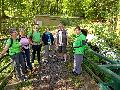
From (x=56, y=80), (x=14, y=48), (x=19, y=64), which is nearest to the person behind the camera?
(x=14, y=48)

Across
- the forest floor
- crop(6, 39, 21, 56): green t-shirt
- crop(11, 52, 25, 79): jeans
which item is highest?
crop(6, 39, 21, 56): green t-shirt

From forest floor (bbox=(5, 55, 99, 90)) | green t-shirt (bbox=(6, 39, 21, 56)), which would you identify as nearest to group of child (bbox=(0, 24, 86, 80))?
green t-shirt (bbox=(6, 39, 21, 56))

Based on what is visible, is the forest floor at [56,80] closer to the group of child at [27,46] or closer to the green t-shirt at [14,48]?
the group of child at [27,46]

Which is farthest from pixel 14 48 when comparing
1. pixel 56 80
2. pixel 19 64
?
pixel 56 80

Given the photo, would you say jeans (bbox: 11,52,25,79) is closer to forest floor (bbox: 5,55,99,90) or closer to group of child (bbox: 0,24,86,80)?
group of child (bbox: 0,24,86,80)

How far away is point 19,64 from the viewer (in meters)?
10.0

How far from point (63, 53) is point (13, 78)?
3.35 metres

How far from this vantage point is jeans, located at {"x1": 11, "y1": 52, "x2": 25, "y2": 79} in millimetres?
9758

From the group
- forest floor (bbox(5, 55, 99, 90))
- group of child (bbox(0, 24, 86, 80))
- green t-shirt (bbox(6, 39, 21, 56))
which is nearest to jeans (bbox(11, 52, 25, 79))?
group of child (bbox(0, 24, 86, 80))

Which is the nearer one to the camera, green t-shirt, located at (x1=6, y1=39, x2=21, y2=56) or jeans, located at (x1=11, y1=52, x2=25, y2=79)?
green t-shirt, located at (x1=6, y1=39, x2=21, y2=56)

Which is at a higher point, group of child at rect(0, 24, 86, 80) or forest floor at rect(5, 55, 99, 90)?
group of child at rect(0, 24, 86, 80)

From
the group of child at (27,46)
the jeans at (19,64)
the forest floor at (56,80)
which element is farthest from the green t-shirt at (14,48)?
the forest floor at (56,80)

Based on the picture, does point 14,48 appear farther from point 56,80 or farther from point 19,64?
point 56,80

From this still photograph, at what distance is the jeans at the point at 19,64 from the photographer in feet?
32.0
